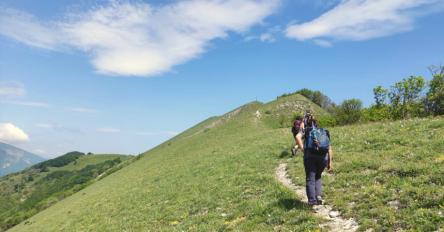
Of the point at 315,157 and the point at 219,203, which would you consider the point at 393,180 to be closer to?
the point at 315,157

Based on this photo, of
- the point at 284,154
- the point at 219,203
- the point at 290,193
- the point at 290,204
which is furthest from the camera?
the point at 284,154

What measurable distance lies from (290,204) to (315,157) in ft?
8.42

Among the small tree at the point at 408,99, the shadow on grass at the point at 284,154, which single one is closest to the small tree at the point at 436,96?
the small tree at the point at 408,99

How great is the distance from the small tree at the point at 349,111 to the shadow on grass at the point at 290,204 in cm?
4014

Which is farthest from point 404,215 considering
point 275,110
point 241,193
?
point 275,110

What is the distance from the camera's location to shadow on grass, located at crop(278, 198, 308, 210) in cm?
1530

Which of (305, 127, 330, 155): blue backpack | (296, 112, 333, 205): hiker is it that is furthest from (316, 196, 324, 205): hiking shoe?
(305, 127, 330, 155): blue backpack

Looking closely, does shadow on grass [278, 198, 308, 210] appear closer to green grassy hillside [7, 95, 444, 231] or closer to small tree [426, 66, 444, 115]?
green grassy hillside [7, 95, 444, 231]

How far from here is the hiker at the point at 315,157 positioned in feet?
47.1

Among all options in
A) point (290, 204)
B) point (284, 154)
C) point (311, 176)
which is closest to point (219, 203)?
point (290, 204)

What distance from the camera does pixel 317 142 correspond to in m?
14.2

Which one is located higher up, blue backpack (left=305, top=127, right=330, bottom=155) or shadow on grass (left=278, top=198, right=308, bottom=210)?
blue backpack (left=305, top=127, right=330, bottom=155)

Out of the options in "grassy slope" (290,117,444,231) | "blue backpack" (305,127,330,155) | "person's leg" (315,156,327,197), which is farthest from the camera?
"person's leg" (315,156,327,197)

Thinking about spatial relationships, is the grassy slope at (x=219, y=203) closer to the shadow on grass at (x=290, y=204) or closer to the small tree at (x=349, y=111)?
the shadow on grass at (x=290, y=204)
